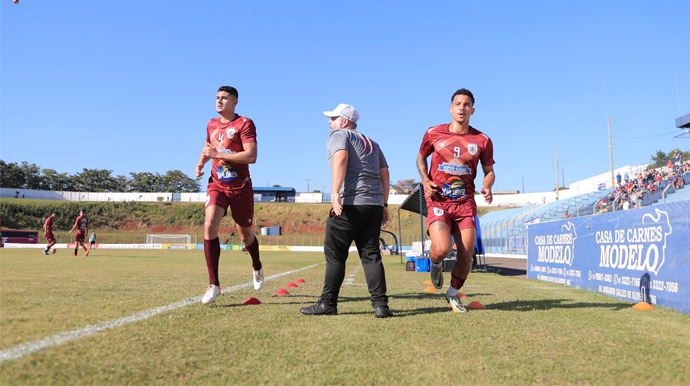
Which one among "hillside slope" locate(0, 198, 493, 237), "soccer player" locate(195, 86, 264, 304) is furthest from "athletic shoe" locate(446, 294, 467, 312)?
"hillside slope" locate(0, 198, 493, 237)

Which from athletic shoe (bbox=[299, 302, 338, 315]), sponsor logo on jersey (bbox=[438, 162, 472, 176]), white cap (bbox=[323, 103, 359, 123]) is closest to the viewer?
athletic shoe (bbox=[299, 302, 338, 315])

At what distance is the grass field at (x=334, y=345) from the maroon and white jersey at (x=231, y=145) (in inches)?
51.3

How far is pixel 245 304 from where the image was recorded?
4398 millimetres

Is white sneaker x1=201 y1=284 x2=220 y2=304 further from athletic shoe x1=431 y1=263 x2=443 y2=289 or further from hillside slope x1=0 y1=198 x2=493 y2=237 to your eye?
hillside slope x1=0 y1=198 x2=493 y2=237

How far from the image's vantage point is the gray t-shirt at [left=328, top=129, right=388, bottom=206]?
13.4 feet

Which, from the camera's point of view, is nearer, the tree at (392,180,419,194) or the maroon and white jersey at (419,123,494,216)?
the maroon and white jersey at (419,123,494,216)

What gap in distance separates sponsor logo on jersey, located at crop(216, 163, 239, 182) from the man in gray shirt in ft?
4.16

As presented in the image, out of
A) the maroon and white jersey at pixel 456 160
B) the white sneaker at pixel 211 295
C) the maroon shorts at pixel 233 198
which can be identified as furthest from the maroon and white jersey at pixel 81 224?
the maroon and white jersey at pixel 456 160

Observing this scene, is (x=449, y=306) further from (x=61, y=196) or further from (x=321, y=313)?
(x=61, y=196)

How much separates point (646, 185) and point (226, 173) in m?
30.2

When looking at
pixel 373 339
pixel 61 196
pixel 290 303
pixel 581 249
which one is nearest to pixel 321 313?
pixel 290 303

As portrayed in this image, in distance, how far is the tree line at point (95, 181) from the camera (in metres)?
101

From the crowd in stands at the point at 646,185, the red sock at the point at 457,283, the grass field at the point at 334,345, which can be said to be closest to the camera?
the grass field at the point at 334,345

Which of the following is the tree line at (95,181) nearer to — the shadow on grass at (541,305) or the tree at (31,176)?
the tree at (31,176)
